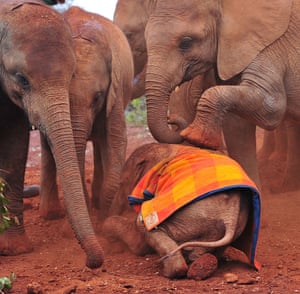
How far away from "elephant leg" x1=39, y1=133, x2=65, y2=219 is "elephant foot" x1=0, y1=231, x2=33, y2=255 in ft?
3.30

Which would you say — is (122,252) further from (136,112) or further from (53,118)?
(136,112)

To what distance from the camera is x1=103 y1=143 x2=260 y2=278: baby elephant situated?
5343 mm

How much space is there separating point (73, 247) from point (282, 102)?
1.77m

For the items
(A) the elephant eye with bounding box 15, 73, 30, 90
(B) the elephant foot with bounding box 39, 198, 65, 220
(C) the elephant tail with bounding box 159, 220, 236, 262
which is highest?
(A) the elephant eye with bounding box 15, 73, 30, 90

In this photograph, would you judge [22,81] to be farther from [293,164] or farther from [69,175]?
[293,164]

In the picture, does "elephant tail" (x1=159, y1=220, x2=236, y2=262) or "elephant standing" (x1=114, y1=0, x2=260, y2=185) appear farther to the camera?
"elephant standing" (x1=114, y1=0, x2=260, y2=185)

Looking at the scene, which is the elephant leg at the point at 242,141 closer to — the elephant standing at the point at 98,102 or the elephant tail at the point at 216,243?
the elephant standing at the point at 98,102

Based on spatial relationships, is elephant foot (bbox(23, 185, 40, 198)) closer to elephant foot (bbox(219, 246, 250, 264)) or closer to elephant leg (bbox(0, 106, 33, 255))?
elephant leg (bbox(0, 106, 33, 255))

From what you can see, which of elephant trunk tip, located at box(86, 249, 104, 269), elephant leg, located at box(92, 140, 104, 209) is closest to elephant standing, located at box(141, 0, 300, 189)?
elephant leg, located at box(92, 140, 104, 209)

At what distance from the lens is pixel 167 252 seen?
5371 mm

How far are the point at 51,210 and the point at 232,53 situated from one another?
1908 mm

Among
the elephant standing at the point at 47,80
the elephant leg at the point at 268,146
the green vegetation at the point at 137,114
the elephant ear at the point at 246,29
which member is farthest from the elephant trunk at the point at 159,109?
the green vegetation at the point at 137,114

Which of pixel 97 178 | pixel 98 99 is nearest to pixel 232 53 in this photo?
pixel 98 99

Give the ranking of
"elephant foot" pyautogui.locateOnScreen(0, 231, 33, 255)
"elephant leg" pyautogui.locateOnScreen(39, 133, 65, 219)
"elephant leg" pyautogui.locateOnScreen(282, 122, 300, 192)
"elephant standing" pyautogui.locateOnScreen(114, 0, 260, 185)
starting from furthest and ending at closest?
"elephant leg" pyautogui.locateOnScreen(282, 122, 300, 192) → "elephant leg" pyautogui.locateOnScreen(39, 133, 65, 219) → "elephant standing" pyautogui.locateOnScreen(114, 0, 260, 185) → "elephant foot" pyautogui.locateOnScreen(0, 231, 33, 255)
